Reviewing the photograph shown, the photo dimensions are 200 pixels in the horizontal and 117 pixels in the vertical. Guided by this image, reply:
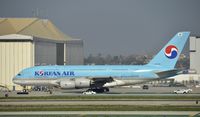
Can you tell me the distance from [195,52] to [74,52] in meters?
39.2

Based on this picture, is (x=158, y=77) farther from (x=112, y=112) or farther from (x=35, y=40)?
(x=35, y=40)

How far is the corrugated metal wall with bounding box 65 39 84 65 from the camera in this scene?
581 ft

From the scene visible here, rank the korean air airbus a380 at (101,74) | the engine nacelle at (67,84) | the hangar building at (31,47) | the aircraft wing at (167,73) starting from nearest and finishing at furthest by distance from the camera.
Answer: the engine nacelle at (67,84) < the aircraft wing at (167,73) < the korean air airbus a380 at (101,74) < the hangar building at (31,47)

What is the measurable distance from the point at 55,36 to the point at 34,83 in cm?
8660

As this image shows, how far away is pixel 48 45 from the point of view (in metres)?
161

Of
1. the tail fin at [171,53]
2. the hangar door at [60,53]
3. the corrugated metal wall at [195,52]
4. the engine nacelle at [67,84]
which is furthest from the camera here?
the corrugated metal wall at [195,52]

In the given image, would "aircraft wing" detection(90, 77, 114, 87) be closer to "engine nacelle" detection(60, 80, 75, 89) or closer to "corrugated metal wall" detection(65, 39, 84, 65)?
"engine nacelle" detection(60, 80, 75, 89)

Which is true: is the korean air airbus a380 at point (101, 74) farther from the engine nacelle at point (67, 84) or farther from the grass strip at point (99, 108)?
the grass strip at point (99, 108)

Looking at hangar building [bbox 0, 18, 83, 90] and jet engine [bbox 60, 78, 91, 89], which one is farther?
hangar building [bbox 0, 18, 83, 90]

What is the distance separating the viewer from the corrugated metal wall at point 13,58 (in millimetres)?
132875

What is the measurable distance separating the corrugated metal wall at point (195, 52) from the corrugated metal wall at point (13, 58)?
6316cm

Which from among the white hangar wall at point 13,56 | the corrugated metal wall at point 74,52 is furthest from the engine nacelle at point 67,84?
the corrugated metal wall at point 74,52

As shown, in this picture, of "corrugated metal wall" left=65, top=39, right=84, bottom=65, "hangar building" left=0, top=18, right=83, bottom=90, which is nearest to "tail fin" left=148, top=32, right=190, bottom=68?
"hangar building" left=0, top=18, right=83, bottom=90

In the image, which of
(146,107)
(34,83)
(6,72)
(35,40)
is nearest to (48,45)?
(35,40)
